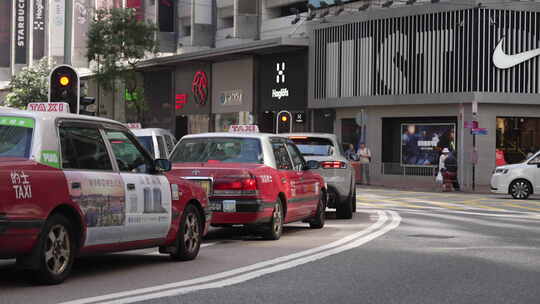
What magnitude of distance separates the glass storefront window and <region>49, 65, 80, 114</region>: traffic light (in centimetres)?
2843

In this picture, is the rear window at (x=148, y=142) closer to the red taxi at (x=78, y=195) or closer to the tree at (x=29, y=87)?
the red taxi at (x=78, y=195)

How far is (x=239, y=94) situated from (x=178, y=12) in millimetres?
8688

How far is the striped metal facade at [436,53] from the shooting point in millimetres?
42906

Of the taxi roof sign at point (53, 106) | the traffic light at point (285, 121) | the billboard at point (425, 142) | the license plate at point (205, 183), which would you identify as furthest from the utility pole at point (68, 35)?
→ the billboard at point (425, 142)

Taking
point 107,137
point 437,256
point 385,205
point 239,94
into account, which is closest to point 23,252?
point 107,137

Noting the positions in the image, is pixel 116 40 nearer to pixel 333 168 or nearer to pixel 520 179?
pixel 520 179

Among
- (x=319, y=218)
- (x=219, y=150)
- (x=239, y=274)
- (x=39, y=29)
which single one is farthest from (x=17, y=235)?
(x=39, y=29)

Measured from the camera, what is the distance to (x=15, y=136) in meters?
9.09

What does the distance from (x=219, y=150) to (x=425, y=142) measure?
31299 millimetres

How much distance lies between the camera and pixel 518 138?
4384 cm

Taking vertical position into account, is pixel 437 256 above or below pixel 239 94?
below

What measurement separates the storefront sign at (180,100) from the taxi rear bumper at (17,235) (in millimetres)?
54184

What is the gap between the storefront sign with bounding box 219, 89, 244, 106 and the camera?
187ft

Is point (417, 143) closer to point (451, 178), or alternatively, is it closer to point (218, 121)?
point (451, 178)
